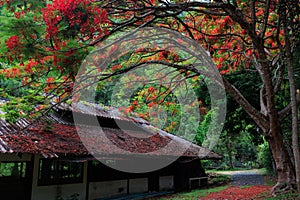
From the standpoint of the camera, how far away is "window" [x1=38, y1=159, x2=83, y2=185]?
31.9 feet

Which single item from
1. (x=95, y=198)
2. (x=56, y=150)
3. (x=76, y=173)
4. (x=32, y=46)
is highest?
(x=32, y=46)

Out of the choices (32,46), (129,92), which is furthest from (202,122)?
(32,46)

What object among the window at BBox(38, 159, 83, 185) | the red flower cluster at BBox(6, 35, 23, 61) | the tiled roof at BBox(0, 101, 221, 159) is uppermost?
the red flower cluster at BBox(6, 35, 23, 61)

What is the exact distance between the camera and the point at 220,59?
1123 centimetres

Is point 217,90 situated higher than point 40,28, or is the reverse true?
point 217,90

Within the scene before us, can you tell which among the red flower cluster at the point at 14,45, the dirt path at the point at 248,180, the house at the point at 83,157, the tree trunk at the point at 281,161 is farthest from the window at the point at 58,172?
the dirt path at the point at 248,180

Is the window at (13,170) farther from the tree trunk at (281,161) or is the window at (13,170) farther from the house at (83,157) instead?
the tree trunk at (281,161)

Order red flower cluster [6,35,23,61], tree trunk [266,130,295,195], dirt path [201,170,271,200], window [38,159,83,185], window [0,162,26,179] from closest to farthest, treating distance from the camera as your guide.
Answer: red flower cluster [6,35,23,61] < tree trunk [266,130,295,195] < window [0,162,26,179] < window [38,159,83,185] < dirt path [201,170,271,200]

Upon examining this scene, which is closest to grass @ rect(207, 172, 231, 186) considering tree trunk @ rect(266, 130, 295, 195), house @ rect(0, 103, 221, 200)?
house @ rect(0, 103, 221, 200)

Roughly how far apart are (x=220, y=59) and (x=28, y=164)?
26.2 feet

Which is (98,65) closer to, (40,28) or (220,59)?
(40,28)

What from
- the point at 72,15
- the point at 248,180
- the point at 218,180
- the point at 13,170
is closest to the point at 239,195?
the point at 13,170

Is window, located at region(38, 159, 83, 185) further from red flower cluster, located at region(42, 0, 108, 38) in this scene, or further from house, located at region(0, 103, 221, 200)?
red flower cluster, located at region(42, 0, 108, 38)

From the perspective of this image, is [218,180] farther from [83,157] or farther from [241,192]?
[83,157]
